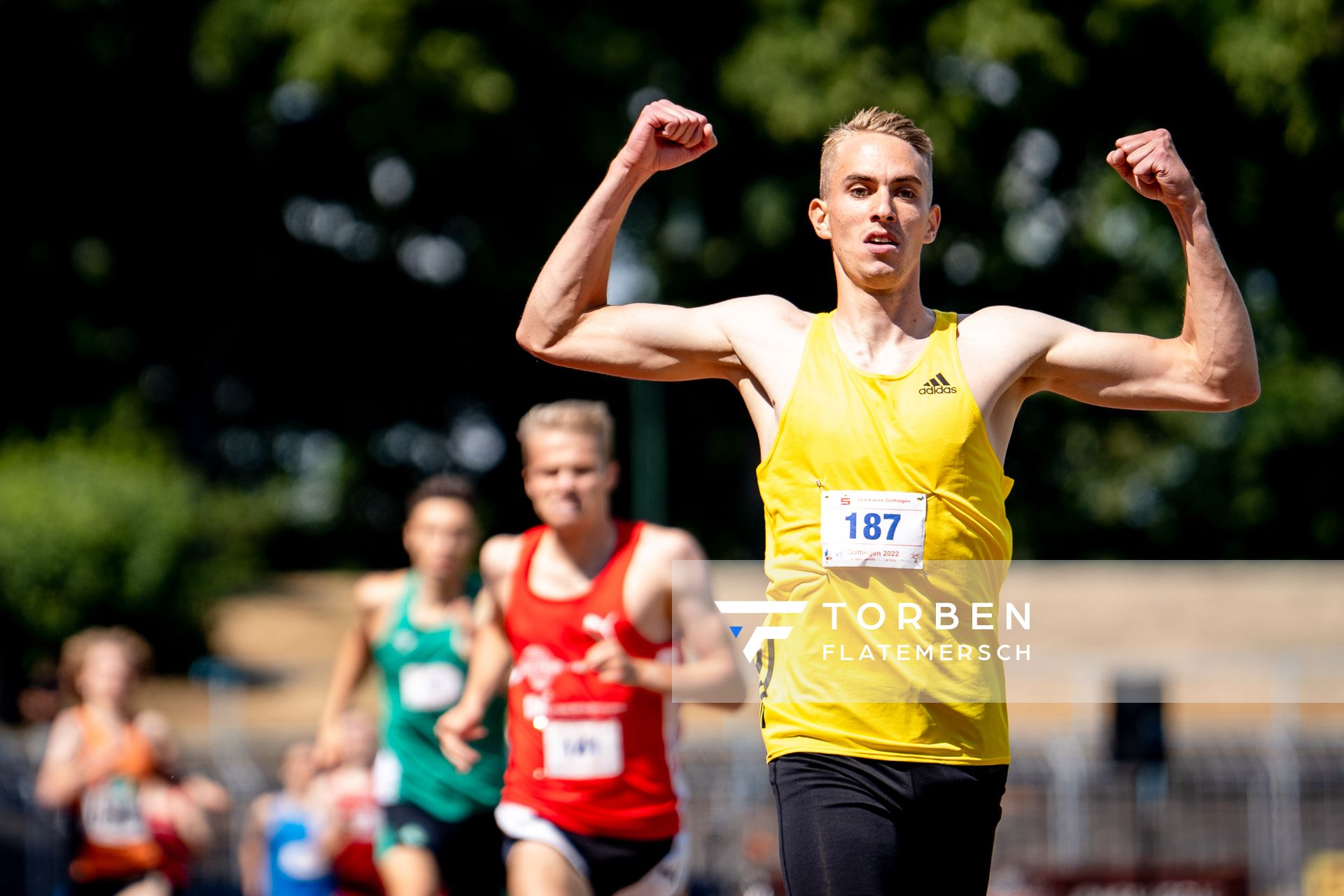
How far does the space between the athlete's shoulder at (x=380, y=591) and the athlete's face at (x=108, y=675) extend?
1.89 meters

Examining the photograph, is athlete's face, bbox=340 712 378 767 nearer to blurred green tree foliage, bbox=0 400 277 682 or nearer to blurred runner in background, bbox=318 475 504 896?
blurred runner in background, bbox=318 475 504 896

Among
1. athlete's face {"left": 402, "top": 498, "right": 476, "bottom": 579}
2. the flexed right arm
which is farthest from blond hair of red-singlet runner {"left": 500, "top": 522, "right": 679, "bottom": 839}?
the flexed right arm

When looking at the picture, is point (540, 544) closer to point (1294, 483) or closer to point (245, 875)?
point (245, 875)

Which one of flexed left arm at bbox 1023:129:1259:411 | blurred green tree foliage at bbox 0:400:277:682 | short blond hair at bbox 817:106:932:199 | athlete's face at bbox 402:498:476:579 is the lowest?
blurred green tree foliage at bbox 0:400:277:682

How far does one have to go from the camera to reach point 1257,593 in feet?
82.5

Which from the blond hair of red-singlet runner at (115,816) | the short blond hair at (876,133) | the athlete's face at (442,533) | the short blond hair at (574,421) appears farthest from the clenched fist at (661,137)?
the blond hair of red-singlet runner at (115,816)

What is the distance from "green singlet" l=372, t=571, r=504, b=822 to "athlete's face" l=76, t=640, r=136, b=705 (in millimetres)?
2072

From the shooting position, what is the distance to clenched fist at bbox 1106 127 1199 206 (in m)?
3.86

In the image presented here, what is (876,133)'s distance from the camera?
3.96 meters

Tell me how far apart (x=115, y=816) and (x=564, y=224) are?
59.1 ft

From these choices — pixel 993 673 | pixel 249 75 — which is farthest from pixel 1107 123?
pixel 993 673

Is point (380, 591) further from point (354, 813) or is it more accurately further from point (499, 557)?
point (354, 813)

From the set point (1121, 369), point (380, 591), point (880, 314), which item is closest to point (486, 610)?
point (380, 591)

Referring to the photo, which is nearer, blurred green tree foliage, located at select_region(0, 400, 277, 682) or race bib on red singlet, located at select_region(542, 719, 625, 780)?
race bib on red singlet, located at select_region(542, 719, 625, 780)
